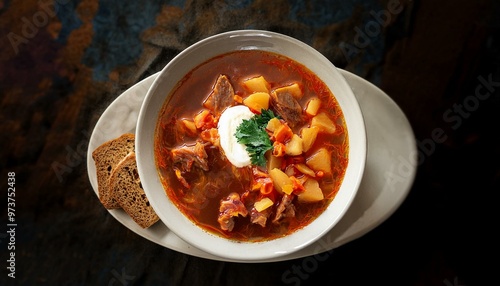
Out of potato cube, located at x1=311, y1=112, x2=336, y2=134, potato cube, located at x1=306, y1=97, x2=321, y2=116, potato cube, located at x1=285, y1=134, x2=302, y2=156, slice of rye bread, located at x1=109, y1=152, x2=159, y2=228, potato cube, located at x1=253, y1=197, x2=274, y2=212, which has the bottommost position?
slice of rye bread, located at x1=109, y1=152, x2=159, y2=228

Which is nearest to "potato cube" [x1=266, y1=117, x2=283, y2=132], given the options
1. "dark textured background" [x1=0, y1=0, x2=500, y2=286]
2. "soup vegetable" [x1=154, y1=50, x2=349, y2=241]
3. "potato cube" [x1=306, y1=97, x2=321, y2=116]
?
"soup vegetable" [x1=154, y1=50, x2=349, y2=241]

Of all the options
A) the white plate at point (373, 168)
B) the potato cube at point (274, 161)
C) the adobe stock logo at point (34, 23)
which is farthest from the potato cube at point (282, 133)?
the adobe stock logo at point (34, 23)

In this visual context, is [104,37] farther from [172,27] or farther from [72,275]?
[72,275]

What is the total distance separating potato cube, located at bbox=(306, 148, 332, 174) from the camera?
3.38 m

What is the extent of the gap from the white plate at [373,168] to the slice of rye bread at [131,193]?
0.27 feet

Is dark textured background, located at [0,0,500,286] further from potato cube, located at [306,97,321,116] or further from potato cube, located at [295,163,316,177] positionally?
potato cube, located at [295,163,316,177]

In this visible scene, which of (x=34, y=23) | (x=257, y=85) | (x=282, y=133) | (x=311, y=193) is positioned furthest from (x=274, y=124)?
(x=34, y=23)

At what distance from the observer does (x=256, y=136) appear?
338cm

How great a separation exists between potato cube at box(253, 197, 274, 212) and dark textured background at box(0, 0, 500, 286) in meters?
0.90

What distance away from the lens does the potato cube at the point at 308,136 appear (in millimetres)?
3357

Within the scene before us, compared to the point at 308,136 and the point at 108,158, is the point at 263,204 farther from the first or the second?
the point at 108,158

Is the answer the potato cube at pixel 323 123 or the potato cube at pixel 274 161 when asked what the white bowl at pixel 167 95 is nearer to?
the potato cube at pixel 323 123

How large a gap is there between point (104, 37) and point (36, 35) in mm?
564

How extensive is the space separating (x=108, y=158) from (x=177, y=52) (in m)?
1.01
